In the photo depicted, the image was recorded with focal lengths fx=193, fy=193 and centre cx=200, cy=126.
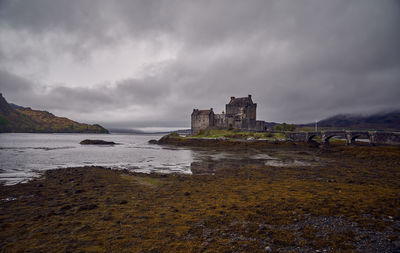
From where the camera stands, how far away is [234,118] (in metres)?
91.5

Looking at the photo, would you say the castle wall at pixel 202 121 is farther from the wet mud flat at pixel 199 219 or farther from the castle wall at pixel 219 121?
the wet mud flat at pixel 199 219

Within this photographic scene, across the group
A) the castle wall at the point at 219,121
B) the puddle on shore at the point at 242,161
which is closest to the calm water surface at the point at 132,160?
the puddle on shore at the point at 242,161

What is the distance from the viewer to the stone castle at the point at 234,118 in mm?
87794

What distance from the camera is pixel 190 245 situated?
6070 mm

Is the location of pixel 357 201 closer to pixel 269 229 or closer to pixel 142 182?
pixel 269 229

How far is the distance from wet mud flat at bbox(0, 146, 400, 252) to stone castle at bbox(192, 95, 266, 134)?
75071 millimetres

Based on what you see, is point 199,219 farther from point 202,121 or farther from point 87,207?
point 202,121

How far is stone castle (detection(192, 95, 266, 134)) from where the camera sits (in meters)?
87.8

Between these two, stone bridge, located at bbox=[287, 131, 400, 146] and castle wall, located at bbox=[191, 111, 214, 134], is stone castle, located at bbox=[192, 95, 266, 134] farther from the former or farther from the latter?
stone bridge, located at bbox=[287, 131, 400, 146]

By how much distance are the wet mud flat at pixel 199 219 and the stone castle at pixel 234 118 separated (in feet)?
246

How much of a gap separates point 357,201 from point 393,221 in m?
2.64

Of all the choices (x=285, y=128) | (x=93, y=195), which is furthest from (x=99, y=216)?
(x=285, y=128)

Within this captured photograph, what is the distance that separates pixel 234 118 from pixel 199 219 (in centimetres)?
8529

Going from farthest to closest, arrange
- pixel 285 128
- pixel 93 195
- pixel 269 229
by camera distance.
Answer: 1. pixel 285 128
2. pixel 93 195
3. pixel 269 229
